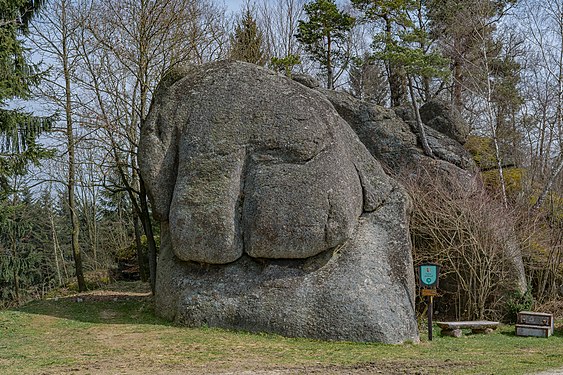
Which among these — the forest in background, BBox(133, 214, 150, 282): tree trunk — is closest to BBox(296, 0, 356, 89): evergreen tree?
the forest in background

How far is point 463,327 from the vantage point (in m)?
16.0

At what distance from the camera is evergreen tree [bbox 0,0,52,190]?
1680 cm

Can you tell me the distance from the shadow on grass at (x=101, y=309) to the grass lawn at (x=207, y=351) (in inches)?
1.9

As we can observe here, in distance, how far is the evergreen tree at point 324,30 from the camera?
27.8 meters

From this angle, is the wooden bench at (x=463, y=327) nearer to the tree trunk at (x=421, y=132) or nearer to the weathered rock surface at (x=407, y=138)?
the weathered rock surface at (x=407, y=138)

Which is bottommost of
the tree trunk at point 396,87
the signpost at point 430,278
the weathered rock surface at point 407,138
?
the signpost at point 430,278

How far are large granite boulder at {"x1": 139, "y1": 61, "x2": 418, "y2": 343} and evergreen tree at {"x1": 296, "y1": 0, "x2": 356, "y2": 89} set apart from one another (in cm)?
1320

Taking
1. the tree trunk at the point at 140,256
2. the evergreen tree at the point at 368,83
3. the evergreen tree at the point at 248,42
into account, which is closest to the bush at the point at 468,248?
the tree trunk at the point at 140,256

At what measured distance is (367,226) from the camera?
48.6ft

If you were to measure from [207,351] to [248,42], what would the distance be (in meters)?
21.0

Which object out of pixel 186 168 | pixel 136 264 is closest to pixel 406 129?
A: pixel 186 168

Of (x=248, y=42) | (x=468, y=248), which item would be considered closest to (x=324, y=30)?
(x=248, y=42)

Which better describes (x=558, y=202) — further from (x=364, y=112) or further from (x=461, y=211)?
(x=364, y=112)

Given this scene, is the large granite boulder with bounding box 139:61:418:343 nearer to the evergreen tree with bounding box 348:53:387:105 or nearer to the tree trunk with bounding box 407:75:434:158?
the tree trunk with bounding box 407:75:434:158
